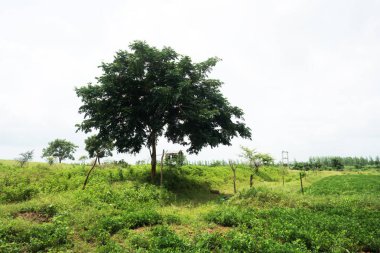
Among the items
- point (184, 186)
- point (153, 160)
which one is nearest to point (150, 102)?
point (153, 160)

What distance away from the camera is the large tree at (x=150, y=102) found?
23.5 m

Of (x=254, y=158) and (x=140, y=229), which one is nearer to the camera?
(x=140, y=229)

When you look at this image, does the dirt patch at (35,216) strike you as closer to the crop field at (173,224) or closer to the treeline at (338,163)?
the crop field at (173,224)

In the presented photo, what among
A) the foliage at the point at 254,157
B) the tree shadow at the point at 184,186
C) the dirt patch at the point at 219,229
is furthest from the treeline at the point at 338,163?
the dirt patch at the point at 219,229

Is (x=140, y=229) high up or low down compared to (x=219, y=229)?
up

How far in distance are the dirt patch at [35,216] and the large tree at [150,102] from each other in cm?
1245

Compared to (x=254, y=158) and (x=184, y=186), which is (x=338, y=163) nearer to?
(x=254, y=158)

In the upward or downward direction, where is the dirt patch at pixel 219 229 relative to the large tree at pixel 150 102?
downward

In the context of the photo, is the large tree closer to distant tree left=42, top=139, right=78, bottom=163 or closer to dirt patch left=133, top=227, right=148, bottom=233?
dirt patch left=133, top=227, right=148, bottom=233

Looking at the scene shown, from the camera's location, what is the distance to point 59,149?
70.2m

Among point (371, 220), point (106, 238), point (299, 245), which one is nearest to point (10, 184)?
point (106, 238)

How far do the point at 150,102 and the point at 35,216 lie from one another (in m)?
13.7

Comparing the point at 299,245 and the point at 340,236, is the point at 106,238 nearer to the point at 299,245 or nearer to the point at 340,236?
the point at 299,245

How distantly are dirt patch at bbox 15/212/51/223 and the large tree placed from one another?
490 inches
